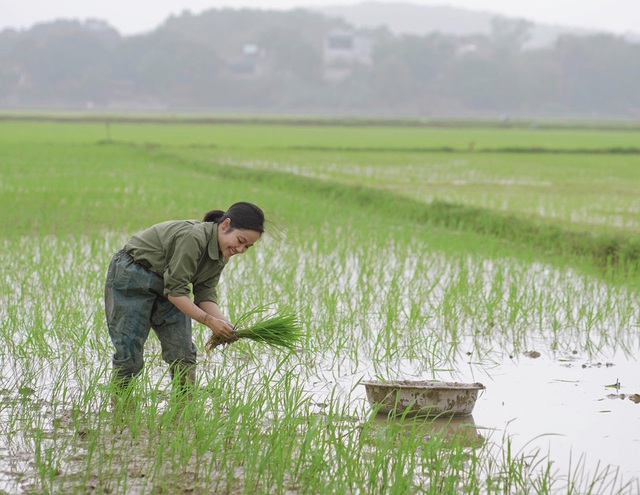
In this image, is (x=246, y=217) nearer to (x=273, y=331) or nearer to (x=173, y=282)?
(x=173, y=282)

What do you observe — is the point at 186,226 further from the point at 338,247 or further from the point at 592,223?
the point at 592,223

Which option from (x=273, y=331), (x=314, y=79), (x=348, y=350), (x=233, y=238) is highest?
(x=314, y=79)

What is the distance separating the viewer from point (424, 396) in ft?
9.75

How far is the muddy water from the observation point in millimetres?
2744

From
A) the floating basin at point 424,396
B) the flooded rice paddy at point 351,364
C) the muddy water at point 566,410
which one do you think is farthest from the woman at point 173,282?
the muddy water at point 566,410

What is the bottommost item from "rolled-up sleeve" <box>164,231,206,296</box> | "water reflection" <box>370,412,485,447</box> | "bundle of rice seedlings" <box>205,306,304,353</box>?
"water reflection" <box>370,412,485,447</box>

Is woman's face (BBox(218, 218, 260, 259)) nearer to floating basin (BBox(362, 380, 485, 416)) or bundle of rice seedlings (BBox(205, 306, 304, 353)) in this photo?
bundle of rice seedlings (BBox(205, 306, 304, 353))

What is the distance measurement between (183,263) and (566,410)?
1.44m

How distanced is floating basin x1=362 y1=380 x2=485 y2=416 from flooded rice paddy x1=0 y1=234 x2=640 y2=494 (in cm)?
6

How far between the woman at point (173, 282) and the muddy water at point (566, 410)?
27.1 inches

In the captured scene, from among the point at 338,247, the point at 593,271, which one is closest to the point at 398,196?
the point at 338,247

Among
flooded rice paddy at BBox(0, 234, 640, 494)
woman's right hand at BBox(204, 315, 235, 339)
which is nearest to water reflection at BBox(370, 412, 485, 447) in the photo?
A: flooded rice paddy at BBox(0, 234, 640, 494)

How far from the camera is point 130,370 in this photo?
3.02 metres

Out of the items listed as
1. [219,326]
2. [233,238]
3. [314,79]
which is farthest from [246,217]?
[314,79]
